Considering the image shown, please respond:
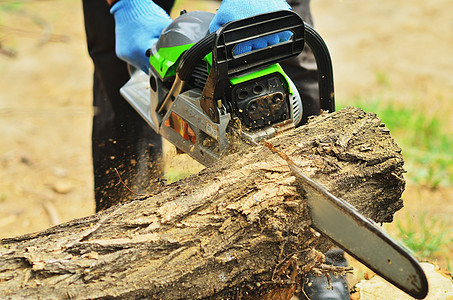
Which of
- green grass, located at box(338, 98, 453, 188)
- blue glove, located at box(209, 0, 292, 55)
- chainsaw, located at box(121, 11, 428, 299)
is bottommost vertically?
green grass, located at box(338, 98, 453, 188)

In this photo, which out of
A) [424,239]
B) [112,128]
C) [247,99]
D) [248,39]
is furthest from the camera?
[112,128]

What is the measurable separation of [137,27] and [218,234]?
1.15 meters

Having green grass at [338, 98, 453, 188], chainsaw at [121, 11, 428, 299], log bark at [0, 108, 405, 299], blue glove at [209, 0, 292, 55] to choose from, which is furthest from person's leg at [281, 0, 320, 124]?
green grass at [338, 98, 453, 188]

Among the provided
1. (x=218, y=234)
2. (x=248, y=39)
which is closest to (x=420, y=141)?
(x=248, y=39)

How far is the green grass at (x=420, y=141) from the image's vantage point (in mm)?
2934

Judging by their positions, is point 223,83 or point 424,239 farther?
point 424,239

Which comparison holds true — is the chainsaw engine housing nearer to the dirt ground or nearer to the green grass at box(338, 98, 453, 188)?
the dirt ground

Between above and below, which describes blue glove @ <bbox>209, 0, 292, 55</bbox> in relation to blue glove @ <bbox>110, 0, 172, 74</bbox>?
above

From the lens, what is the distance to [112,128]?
8.68 ft

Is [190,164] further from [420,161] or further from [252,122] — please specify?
[420,161]

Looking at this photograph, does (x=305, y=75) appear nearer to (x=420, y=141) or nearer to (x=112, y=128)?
(x=112, y=128)

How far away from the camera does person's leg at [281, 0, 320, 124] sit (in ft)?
7.34

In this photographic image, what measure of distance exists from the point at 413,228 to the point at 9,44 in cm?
458

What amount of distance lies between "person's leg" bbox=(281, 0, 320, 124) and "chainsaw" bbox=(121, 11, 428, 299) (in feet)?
1.80
